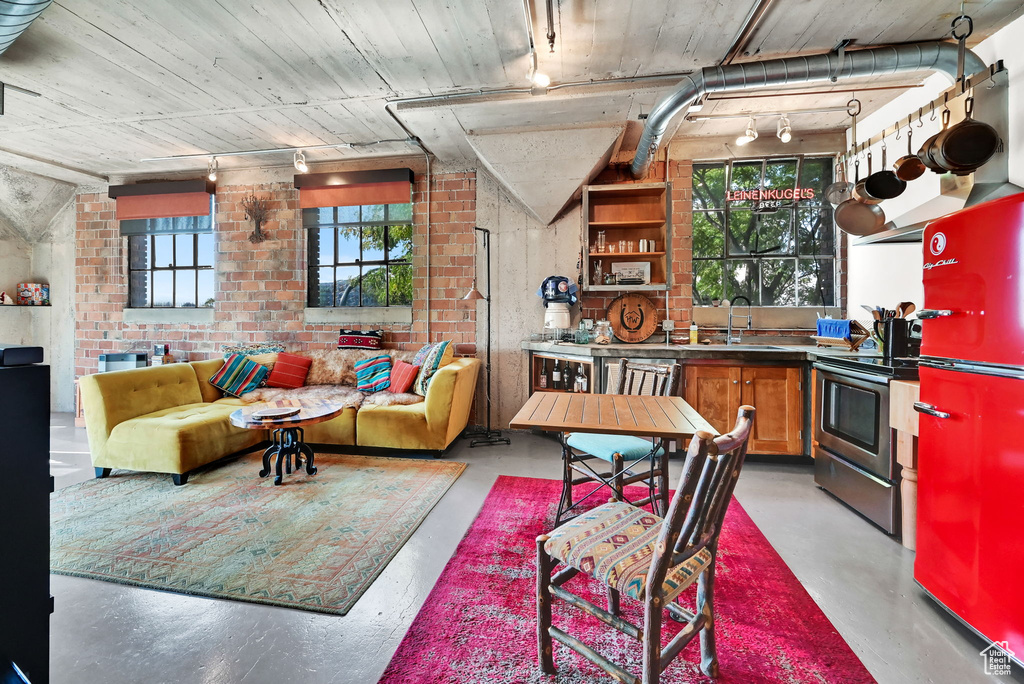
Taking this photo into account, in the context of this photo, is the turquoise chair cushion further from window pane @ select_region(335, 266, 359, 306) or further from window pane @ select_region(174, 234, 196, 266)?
window pane @ select_region(174, 234, 196, 266)

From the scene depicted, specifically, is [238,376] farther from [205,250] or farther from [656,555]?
[656,555]

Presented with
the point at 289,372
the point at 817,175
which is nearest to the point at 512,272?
the point at 289,372

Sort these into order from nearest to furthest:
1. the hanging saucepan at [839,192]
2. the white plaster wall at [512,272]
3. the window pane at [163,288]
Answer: the hanging saucepan at [839,192]
the white plaster wall at [512,272]
the window pane at [163,288]

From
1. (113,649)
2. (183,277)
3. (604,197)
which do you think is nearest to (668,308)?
(604,197)

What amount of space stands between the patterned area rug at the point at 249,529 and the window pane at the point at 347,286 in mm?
2342

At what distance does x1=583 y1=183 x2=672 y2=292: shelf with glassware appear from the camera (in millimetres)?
4445

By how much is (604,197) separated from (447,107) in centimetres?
186

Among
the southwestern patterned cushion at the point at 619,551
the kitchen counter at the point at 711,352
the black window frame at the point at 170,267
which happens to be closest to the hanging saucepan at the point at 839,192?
the kitchen counter at the point at 711,352

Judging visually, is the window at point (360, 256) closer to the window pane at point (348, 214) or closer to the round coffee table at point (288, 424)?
the window pane at point (348, 214)

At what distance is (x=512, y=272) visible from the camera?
16.4 ft

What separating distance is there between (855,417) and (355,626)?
316cm

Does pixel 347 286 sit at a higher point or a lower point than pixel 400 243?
lower

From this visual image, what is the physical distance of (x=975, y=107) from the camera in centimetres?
276

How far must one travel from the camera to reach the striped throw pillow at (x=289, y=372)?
474 cm
